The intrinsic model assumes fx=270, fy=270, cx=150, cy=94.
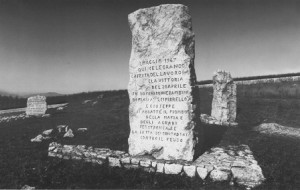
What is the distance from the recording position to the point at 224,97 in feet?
46.9

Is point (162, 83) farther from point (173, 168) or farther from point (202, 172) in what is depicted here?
point (202, 172)

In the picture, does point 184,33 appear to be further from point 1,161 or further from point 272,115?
point 272,115

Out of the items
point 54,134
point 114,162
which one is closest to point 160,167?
point 114,162

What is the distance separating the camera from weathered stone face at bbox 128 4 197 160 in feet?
23.2

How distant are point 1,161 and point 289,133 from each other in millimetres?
11159

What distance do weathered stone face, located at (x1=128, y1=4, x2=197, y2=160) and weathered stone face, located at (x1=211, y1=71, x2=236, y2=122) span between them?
7528mm

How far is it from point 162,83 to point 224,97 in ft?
25.4

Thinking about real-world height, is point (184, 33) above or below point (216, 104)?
above

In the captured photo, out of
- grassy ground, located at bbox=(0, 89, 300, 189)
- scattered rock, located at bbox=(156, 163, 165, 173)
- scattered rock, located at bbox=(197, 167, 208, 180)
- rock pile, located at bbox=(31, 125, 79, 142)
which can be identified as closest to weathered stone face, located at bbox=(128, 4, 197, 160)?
scattered rock, located at bbox=(156, 163, 165, 173)

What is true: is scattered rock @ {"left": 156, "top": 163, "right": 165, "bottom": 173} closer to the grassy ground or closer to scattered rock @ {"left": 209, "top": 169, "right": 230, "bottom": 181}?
the grassy ground

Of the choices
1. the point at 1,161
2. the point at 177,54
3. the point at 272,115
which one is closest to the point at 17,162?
the point at 1,161

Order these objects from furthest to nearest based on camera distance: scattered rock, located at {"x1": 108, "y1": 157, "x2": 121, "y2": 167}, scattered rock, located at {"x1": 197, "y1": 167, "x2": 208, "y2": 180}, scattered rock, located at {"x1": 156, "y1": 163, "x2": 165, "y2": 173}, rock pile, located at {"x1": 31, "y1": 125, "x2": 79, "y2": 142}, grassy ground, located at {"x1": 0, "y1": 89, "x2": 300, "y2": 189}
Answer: rock pile, located at {"x1": 31, "y1": 125, "x2": 79, "y2": 142}, scattered rock, located at {"x1": 108, "y1": 157, "x2": 121, "y2": 167}, scattered rock, located at {"x1": 156, "y1": 163, "x2": 165, "y2": 173}, scattered rock, located at {"x1": 197, "y1": 167, "x2": 208, "y2": 180}, grassy ground, located at {"x1": 0, "y1": 89, "x2": 300, "y2": 189}

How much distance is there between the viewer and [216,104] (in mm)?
14484

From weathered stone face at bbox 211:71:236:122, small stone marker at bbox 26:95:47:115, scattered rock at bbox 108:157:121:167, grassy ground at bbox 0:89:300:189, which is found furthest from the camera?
small stone marker at bbox 26:95:47:115
